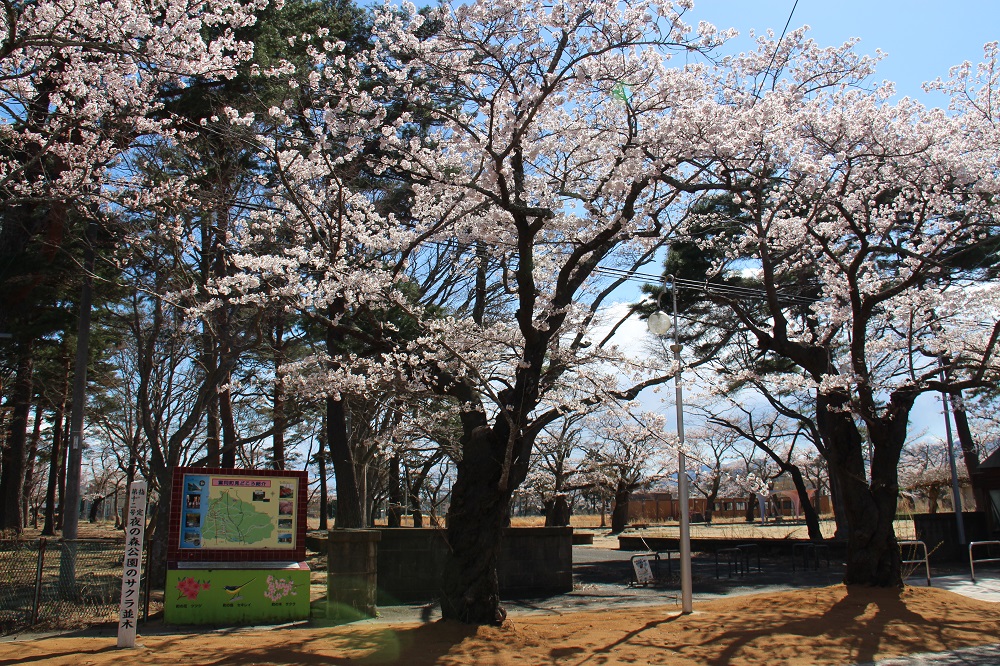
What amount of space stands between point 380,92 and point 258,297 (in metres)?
3.97

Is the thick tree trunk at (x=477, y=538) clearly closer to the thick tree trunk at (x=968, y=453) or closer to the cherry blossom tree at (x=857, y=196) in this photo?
the cherry blossom tree at (x=857, y=196)

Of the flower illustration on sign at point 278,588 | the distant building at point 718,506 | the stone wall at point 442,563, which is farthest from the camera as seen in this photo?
the distant building at point 718,506

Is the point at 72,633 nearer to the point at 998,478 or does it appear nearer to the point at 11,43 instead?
the point at 11,43

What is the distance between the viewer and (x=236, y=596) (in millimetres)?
9789

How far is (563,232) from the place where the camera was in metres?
10.8

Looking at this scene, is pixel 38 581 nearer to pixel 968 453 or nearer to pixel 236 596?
pixel 236 596

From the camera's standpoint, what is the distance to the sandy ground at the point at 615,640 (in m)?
7.45

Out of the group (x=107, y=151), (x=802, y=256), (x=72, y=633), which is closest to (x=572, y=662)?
(x=72, y=633)

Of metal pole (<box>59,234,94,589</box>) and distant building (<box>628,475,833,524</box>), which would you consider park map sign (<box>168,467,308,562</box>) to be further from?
distant building (<box>628,475,833,524</box>)

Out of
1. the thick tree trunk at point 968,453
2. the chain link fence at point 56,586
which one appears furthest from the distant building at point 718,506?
the chain link fence at point 56,586

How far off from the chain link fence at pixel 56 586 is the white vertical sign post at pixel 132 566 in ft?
5.93

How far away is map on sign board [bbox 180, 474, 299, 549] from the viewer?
995 cm

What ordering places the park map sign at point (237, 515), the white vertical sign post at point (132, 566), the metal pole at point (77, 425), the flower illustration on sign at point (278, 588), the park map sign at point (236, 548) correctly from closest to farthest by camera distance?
the white vertical sign post at point (132, 566) → the park map sign at point (236, 548) → the park map sign at point (237, 515) → the flower illustration on sign at point (278, 588) → the metal pole at point (77, 425)

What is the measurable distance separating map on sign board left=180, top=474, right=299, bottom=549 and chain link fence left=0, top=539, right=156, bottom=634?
3.41ft
